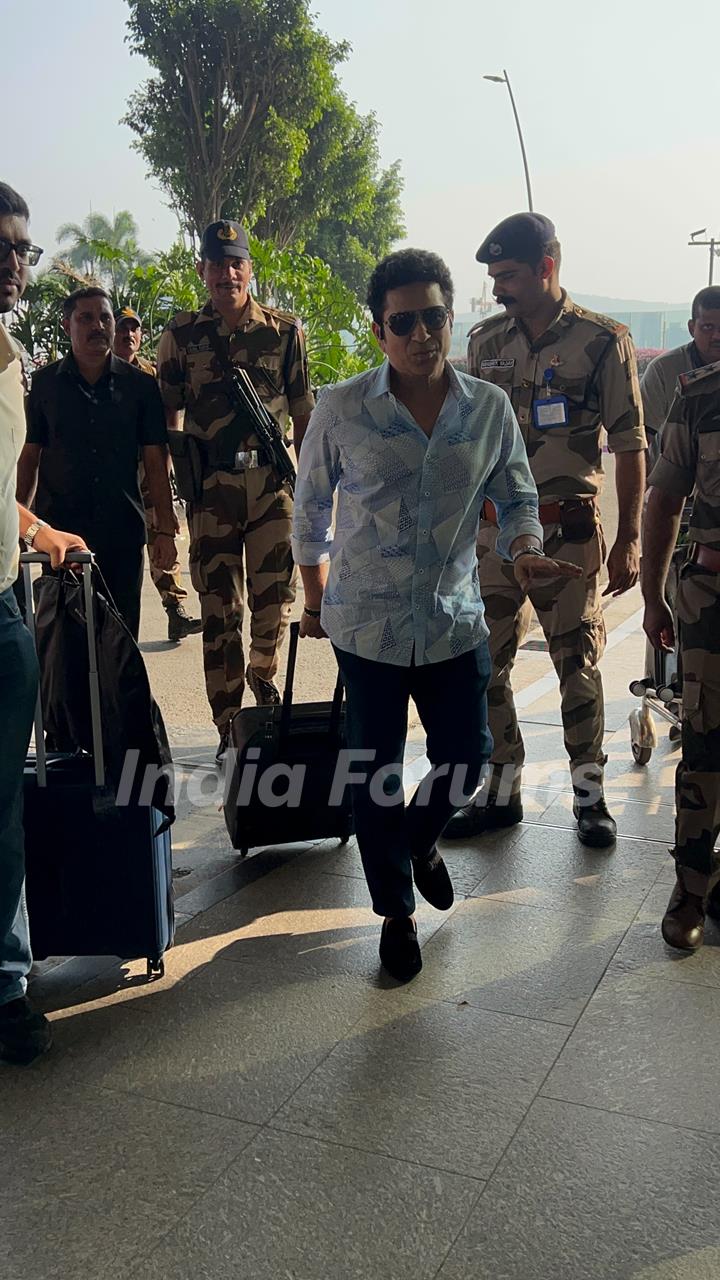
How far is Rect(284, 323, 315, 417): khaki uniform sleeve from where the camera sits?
518 centimetres

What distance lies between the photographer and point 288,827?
3924mm

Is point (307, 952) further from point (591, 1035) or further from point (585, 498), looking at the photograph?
point (585, 498)

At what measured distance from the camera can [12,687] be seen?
9.28 ft

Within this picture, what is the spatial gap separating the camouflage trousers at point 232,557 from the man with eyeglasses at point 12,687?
2172 mm

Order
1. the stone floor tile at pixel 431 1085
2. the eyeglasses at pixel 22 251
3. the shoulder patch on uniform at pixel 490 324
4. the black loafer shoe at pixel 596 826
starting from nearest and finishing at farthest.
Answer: the stone floor tile at pixel 431 1085
the eyeglasses at pixel 22 251
the black loafer shoe at pixel 596 826
the shoulder patch on uniform at pixel 490 324

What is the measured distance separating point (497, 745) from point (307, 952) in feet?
4.38

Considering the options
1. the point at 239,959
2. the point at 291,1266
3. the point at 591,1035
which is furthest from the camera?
the point at 239,959

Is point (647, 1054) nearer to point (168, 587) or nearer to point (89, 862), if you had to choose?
point (89, 862)

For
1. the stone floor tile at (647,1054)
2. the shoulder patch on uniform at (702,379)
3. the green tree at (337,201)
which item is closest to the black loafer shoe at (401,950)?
the stone floor tile at (647,1054)

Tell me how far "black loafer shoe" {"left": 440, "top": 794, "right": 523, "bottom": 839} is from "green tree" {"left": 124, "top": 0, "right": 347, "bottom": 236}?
37.0 meters

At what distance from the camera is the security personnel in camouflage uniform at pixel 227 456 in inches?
199

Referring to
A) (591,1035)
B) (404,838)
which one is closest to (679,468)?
(404,838)

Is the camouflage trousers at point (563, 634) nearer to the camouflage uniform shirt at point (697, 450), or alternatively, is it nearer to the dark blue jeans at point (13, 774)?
the camouflage uniform shirt at point (697, 450)

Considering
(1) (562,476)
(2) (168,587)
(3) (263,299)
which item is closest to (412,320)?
(1) (562,476)
